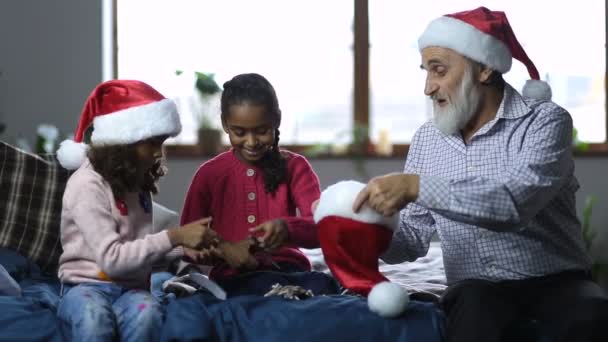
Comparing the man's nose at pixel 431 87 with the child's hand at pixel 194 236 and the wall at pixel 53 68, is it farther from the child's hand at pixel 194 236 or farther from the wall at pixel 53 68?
the wall at pixel 53 68

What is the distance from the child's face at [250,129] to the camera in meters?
2.10

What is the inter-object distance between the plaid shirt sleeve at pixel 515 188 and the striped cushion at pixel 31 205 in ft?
4.10

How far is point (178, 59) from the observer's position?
15.2 feet

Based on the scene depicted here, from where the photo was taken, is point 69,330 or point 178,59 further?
point 178,59

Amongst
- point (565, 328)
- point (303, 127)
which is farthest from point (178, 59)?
point (565, 328)

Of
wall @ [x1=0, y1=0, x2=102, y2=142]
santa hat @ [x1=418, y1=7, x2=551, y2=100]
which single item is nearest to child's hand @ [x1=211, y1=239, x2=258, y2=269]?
santa hat @ [x1=418, y1=7, x2=551, y2=100]

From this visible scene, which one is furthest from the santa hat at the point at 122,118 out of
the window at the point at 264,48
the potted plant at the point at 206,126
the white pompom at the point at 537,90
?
the window at the point at 264,48

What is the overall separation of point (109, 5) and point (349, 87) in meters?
1.40

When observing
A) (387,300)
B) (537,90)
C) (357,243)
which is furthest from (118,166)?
(537,90)

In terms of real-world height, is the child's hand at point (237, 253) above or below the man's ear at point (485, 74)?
below

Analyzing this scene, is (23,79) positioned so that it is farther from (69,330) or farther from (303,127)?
(69,330)

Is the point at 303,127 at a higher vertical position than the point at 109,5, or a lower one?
lower

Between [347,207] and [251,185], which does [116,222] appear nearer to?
[251,185]

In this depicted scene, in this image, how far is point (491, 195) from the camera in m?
1.68
